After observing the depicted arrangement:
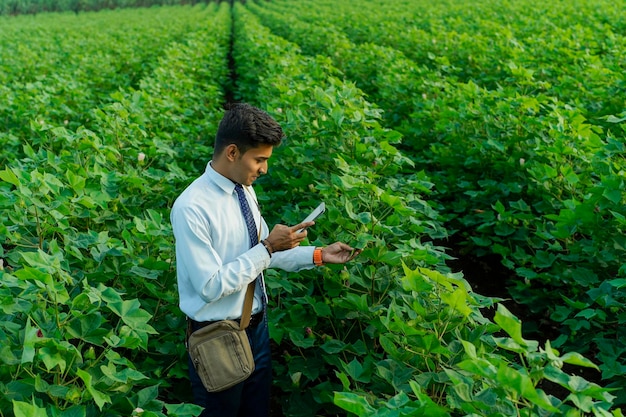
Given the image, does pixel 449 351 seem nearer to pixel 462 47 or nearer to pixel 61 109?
pixel 61 109

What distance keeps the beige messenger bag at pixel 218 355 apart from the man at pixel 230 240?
8 centimetres

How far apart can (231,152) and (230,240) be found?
317mm

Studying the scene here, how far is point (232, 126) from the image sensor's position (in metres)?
2.16

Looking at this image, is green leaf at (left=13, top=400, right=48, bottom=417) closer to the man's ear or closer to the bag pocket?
the bag pocket

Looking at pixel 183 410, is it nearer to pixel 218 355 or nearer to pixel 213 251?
pixel 218 355

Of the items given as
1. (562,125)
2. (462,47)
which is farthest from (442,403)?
(462,47)

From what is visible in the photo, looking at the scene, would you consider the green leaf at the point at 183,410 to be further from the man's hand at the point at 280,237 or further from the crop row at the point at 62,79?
the crop row at the point at 62,79

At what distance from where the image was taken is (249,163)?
7.18 feet

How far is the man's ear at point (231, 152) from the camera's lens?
2.17 m

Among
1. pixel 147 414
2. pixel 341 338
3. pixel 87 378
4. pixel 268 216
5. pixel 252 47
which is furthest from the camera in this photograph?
pixel 252 47

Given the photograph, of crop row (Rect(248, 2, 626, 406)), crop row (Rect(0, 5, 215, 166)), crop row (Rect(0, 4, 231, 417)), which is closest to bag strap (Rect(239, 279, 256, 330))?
crop row (Rect(0, 4, 231, 417))

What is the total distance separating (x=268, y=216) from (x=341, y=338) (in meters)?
1.73

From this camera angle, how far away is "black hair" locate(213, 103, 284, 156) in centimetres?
214

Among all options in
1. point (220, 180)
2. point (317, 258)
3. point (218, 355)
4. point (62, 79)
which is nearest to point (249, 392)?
point (218, 355)
